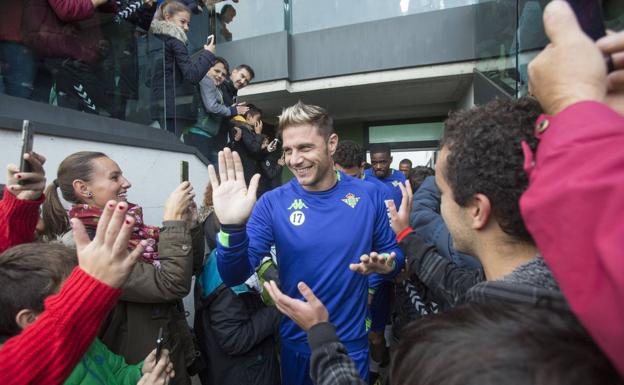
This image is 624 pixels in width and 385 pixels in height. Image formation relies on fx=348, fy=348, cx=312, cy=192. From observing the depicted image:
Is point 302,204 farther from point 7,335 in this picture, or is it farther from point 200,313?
point 7,335

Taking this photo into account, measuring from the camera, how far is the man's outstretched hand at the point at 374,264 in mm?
1550

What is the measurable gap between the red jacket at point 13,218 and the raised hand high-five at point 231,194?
81 cm

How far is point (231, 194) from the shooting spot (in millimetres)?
1492

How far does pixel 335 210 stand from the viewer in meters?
1.98

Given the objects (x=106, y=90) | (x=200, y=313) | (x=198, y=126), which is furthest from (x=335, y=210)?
(x=198, y=126)

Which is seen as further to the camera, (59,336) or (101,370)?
(101,370)

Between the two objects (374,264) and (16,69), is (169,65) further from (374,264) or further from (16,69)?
(374,264)

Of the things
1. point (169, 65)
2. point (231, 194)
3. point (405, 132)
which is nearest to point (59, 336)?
point (231, 194)

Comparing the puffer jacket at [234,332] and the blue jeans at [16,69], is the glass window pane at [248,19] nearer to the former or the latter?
the blue jeans at [16,69]

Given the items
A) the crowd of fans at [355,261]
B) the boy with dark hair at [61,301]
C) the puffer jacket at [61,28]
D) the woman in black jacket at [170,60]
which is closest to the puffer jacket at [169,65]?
the woman in black jacket at [170,60]

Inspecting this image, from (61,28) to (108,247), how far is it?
119 inches

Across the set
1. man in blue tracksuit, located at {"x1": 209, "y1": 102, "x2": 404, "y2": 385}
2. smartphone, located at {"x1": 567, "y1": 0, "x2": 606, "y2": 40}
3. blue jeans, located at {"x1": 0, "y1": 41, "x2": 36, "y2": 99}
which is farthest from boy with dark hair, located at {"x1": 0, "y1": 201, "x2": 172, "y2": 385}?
blue jeans, located at {"x1": 0, "y1": 41, "x2": 36, "y2": 99}

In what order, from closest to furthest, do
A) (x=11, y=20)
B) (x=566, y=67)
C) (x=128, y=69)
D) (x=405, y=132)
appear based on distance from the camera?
(x=566, y=67) → (x=11, y=20) → (x=128, y=69) → (x=405, y=132)

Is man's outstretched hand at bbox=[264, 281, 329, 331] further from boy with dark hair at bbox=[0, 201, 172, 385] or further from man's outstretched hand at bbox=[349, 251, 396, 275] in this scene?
boy with dark hair at bbox=[0, 201, 172, 385]
